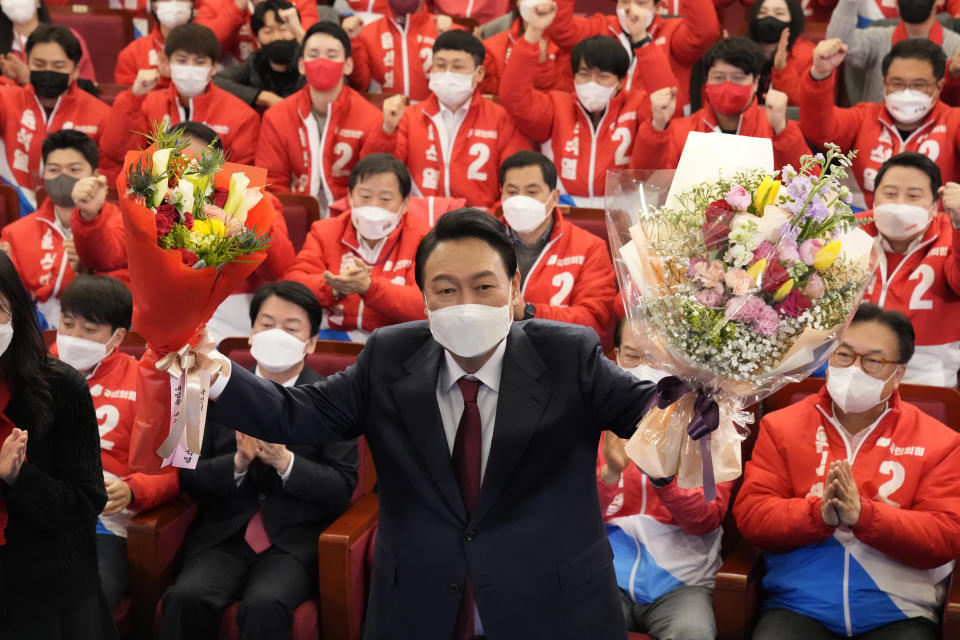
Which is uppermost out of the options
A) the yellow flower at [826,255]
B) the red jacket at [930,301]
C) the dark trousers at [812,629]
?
the yellow flower at [826,255]

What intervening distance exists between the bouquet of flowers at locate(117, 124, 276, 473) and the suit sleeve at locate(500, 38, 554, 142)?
317 cm

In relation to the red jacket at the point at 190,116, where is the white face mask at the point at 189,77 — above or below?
above

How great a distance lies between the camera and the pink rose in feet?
5.65

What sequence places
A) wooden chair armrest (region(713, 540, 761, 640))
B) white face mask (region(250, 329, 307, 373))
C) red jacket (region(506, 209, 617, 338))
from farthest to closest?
1. red jacket (region(506, 209, 617, 338))
2. white face mask (region(250, 329, 307, 373))
3. wooden chair armrest (region(713, 540, 761, 640))

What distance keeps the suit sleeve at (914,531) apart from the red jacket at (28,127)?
4222mm

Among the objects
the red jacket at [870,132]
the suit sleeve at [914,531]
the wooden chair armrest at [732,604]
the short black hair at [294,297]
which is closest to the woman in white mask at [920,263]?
the red jacket at [870,132]

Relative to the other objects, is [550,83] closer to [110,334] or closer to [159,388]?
[110,334]

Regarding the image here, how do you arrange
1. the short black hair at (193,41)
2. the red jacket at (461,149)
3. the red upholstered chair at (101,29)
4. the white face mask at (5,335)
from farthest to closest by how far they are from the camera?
1. the red upholstered chair at (101,29)
2. the short black hair at (193,41)
3. the red jacket at (461,149)
4. the white face mask at (5,335)

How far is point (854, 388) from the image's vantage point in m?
2.92

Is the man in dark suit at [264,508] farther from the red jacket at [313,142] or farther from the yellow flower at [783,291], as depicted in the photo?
the red jacket at [313,142]

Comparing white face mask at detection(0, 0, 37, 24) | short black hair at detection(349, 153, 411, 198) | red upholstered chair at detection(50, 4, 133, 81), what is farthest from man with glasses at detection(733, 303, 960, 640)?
red upholstered chair at detection(50, 4, 133, 81)

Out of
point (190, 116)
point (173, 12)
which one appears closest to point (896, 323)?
point (190, 116)

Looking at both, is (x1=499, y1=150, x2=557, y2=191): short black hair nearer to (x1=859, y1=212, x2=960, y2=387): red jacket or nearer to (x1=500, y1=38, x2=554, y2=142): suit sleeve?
(x1=500, y1=38, x2=554, y2=142): suit sleeve

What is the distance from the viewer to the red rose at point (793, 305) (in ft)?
5.54
